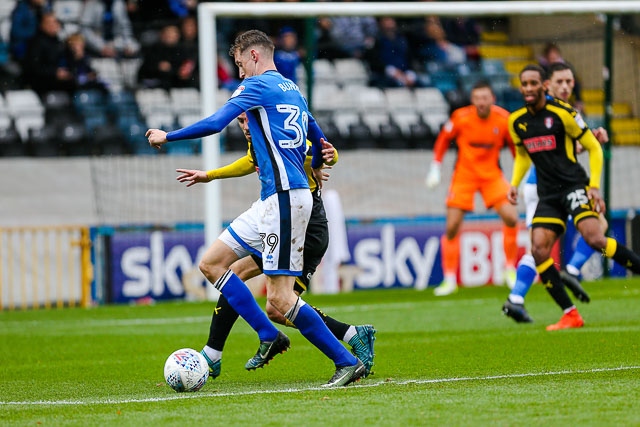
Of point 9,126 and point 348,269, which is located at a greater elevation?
point 9,126

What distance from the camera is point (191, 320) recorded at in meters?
12.8

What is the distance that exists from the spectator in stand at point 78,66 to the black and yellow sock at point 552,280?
10.3 metres

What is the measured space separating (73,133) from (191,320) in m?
6.33

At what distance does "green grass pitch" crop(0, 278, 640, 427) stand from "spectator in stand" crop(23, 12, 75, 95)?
5982 millimetres

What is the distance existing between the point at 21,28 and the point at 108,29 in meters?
1.48

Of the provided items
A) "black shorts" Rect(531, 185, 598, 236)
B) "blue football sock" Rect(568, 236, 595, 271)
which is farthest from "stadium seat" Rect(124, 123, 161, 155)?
"black shorts" Rect(531, 185, 598, 236)

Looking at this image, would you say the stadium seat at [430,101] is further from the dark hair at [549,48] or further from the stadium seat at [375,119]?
the dark hair at [549,48]

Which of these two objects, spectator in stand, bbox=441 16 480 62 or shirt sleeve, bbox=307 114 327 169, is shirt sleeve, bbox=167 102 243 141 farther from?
spectator in stand, bbox=441 16 480 62

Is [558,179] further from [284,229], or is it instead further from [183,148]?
[183,148]

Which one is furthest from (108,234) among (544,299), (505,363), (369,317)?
(505,363)

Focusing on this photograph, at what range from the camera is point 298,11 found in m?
15.4

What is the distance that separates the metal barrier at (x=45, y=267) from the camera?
15820 mm

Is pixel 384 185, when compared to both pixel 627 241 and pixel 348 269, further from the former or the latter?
pixel 627 241

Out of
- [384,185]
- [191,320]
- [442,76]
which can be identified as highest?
[442,76]
